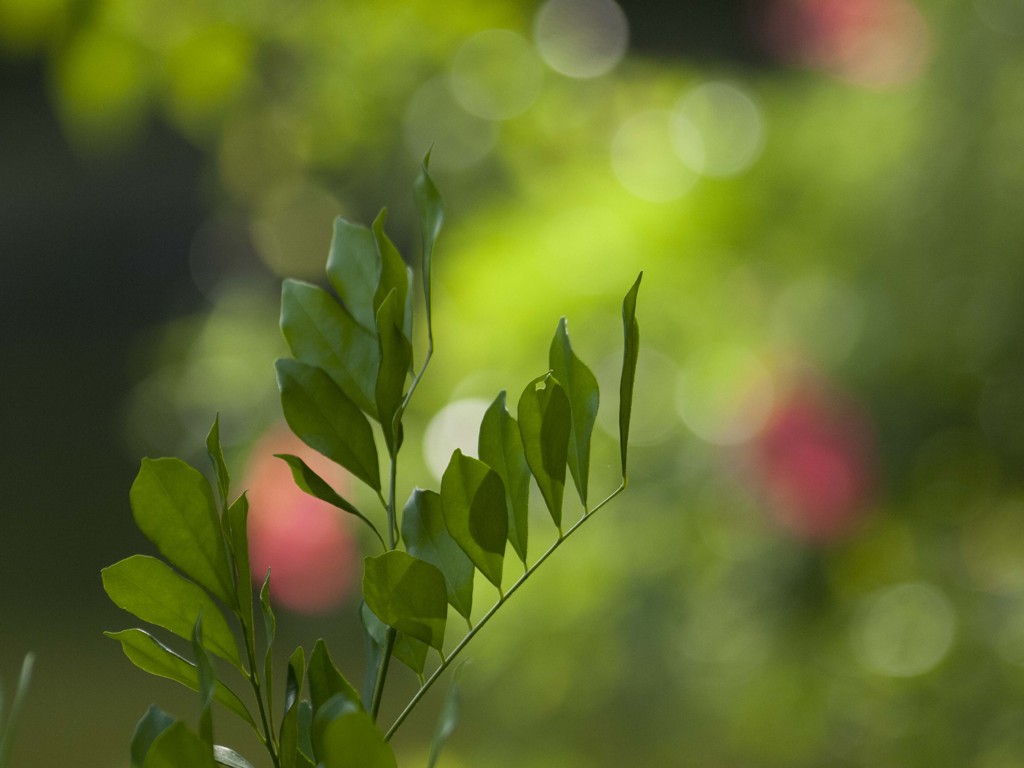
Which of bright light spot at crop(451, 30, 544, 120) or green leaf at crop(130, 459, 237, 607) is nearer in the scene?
green leaf at crop(130, 459, 237, 607)

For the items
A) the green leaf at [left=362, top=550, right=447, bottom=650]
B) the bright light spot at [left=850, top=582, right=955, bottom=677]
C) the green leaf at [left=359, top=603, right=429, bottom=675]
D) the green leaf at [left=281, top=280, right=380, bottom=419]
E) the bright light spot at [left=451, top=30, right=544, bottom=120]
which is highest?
the bright light spot at [left=451, top=30, right=544, bottom=120]

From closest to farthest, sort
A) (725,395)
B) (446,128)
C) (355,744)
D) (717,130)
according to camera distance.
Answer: (355,744)
(725,395)
(717,130)
(446,128)

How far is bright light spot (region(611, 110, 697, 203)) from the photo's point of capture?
91 centimetres

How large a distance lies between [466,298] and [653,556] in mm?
247

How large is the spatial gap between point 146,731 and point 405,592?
31 millimetres

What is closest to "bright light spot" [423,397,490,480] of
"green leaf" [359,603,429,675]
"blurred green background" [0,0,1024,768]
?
"blurred green background" [0,0,1024,768]

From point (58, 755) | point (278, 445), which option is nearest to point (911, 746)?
point (278, 445)

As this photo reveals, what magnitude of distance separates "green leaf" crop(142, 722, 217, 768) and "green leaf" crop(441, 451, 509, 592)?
4 cm

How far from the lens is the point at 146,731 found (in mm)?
121

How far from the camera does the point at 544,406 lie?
13cm

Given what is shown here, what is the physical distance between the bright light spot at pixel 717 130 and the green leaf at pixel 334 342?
81cm

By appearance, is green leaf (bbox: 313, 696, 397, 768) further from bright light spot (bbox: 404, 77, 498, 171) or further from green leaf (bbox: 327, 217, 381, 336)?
bright light spot (bbox: 404, 77, 498, 171)

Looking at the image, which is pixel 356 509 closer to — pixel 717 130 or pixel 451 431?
pixel 451 431

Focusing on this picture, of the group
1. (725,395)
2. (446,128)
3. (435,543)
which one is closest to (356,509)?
(435,543)
